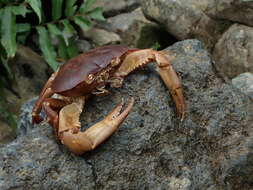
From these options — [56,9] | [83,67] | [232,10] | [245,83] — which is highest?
[83,67]

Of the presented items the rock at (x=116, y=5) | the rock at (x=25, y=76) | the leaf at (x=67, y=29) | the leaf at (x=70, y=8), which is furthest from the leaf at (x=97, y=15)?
the rock at (x=116, y=5)

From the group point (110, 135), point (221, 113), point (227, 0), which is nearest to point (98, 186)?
point (110, 135)

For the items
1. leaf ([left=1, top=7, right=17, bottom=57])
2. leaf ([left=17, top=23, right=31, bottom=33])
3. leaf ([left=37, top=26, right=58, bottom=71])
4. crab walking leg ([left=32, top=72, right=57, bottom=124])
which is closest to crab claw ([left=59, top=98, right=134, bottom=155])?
crab walking leg ([left=32, top=72, right=57, bottom=124])

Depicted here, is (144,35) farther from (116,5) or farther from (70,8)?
(116,5)

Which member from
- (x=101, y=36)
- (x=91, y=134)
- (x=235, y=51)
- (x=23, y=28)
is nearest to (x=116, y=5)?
(x=101, y=36)

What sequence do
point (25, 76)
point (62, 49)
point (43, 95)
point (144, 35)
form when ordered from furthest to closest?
point (144, 35) → point (62, 49) → point (25, 76) → point (43, 95)

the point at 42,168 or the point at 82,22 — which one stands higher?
the point at 42,168

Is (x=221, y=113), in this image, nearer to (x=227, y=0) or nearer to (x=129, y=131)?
(x=129, y=131)

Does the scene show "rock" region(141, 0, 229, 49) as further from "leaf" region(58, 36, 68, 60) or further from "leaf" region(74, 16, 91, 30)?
"leaf" region(58, 36, 68, 60)
